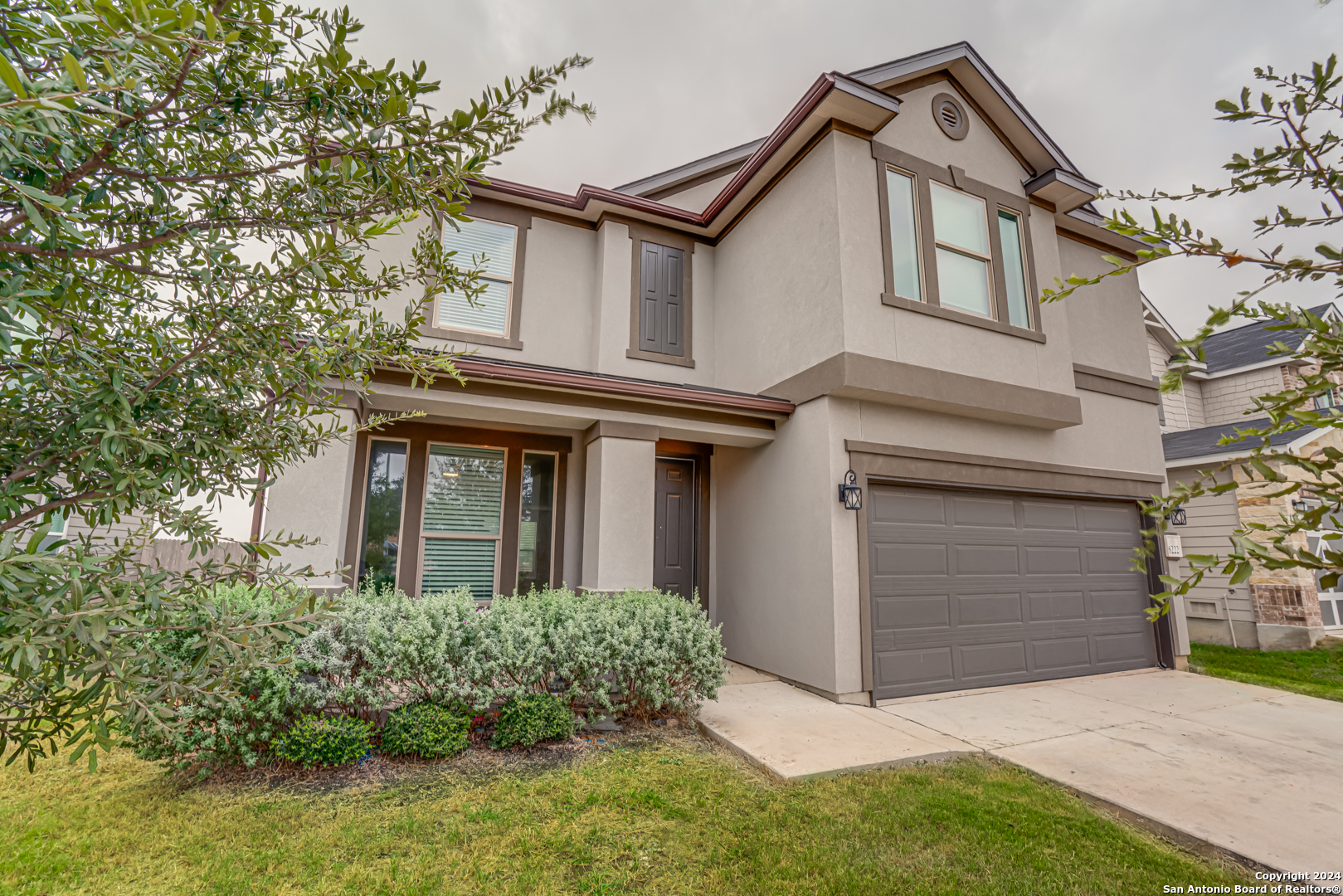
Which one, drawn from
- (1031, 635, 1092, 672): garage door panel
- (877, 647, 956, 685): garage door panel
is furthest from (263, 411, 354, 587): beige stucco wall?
(1031, 635, 1092, 672): garage door panel

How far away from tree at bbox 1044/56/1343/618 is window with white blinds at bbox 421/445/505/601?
720 centimetres

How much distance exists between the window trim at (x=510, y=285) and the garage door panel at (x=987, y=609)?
6.14 metres

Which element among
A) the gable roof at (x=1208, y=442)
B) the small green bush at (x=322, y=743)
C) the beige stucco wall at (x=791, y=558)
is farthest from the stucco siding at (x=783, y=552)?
the gable roof at (x=1208, y=442)

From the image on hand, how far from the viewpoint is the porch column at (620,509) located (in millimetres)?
6574

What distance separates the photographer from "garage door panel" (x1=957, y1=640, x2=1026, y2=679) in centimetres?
693

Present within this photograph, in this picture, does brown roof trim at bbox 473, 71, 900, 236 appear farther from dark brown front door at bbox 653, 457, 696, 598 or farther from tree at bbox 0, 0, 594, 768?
tree at bbox 0, 0, 594, 768

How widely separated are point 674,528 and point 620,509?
2.04m

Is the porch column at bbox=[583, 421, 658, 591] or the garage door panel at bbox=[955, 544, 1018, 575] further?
the garage door panel at bbox=[955, 544, 1018, 575]

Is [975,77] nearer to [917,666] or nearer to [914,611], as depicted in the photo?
[914,611]

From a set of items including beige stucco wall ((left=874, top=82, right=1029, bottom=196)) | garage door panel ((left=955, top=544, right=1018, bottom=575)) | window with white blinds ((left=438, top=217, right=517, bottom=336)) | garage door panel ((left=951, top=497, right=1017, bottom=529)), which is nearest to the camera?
garage door panel ((left=955, top=544, right=1018, bottom=575))

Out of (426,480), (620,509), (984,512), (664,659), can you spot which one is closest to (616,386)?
(620,509)

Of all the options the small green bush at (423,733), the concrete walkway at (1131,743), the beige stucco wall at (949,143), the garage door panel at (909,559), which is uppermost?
the beige stucco wall at (949,143)

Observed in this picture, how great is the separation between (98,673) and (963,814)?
13.7 ft

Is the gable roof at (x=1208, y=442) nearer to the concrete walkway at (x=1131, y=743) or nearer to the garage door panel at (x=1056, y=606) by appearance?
the garage door panel at (x=1056, y=606)
